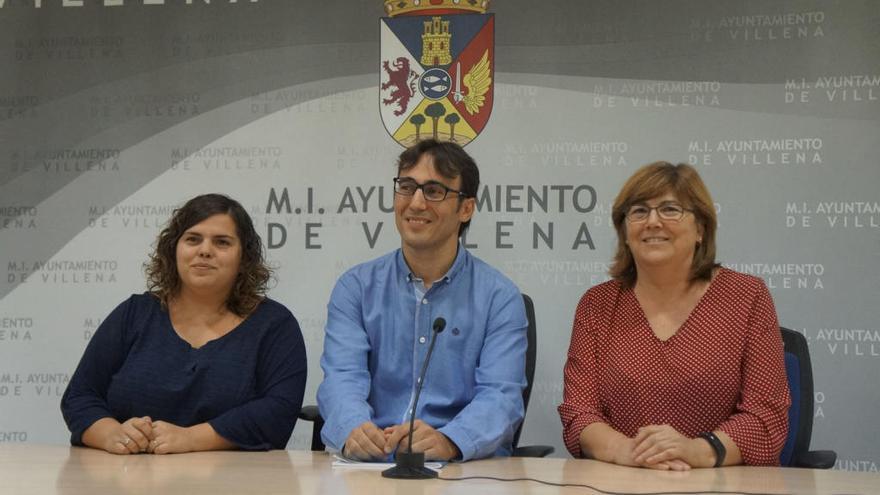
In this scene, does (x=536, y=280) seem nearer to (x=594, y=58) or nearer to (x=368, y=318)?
(x=594, y=58)

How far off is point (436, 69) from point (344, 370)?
167 centimetres

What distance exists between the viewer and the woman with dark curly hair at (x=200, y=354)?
2.94 metres

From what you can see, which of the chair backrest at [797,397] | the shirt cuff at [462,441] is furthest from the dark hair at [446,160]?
the chair backrest at [797,397]

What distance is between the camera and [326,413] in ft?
9.30

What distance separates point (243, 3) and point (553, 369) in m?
2.02

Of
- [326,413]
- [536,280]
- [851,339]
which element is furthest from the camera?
[536,280]

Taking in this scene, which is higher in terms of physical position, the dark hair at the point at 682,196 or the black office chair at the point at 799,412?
the dark hair at the point at 682,196

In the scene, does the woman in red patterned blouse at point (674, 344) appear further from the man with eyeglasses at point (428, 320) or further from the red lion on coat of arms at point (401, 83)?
the red lion on coat of arms at point (401, 83)

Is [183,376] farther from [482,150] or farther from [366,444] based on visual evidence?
[482,150]

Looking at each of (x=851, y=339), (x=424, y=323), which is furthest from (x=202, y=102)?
(x=851, y=339)

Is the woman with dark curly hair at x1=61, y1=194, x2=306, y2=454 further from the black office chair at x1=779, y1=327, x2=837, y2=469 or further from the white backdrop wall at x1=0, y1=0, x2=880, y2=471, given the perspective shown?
the black office chair at x1=779, y1=327, x2=837, y2=469

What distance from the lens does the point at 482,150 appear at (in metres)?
4.13

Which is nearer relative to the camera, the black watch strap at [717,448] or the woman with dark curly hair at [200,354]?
the black watch strap at [717,448]

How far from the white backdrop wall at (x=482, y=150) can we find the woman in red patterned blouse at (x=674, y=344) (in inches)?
42.3
